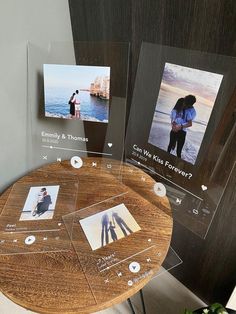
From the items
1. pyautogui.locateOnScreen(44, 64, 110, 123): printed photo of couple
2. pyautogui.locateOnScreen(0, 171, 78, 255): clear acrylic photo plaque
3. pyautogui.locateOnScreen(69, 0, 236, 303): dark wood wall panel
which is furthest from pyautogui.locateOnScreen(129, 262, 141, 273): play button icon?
pyautogui.locateOnScreen(44, 64, 110, 123): printed photo of couple

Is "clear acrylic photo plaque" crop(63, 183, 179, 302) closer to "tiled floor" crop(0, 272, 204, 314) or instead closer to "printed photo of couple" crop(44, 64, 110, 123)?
"printed photo of couple" crop(44, 64, 110, 123)

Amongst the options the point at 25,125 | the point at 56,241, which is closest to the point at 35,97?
the point at 25,125

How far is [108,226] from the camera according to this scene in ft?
2.70

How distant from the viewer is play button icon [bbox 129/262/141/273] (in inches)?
28.0

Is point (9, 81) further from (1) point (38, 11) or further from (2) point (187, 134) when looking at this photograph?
(2) point (187, 134)

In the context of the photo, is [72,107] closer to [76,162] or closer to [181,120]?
[76,162]

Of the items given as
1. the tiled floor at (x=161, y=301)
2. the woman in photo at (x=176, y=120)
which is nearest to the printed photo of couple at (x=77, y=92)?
the woman in photo at (x=176, y=120)

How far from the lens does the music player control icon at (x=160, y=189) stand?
0.93 metres

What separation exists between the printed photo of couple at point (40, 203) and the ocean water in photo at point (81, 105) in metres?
0.26

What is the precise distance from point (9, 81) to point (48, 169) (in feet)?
1.11

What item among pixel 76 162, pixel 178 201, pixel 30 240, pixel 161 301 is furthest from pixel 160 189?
pixel 161 301

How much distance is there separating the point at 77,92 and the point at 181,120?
36 centimetres

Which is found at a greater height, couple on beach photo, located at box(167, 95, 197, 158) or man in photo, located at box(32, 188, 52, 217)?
couple on beach photo, located at box(167, 95, 197, 158)

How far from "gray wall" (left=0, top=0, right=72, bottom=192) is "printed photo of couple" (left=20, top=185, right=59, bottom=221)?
15 centimetres
